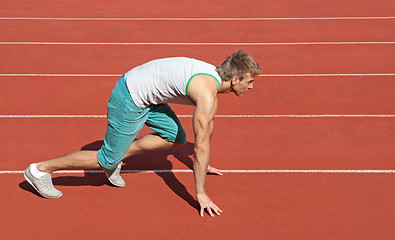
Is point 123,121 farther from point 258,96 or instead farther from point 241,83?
point 258,96

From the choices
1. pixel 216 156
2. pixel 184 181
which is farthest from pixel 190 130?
pixel 184 181

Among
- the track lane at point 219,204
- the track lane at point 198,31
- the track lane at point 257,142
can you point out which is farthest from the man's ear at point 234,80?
the track lane at point 198,31

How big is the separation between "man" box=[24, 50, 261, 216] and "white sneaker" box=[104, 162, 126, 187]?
1cm

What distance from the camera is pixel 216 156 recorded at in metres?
4.90

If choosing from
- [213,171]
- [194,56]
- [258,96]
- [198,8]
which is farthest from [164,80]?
[198,8]

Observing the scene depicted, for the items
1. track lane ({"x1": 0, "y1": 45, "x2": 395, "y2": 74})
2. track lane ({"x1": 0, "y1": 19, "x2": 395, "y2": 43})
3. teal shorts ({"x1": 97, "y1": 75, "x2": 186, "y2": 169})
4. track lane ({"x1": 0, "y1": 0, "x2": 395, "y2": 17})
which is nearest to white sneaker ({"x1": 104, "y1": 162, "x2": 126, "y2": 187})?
teal shorts ({"x1": 97, "y1": 75, "x2": 186, "y2": 169})

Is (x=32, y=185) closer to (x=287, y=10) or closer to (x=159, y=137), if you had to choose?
(x=159, y=137)

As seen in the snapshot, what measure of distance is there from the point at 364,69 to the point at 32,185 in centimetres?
459

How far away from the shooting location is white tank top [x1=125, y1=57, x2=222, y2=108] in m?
3.54

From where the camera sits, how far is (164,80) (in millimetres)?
3633

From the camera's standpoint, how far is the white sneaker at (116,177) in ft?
13.8

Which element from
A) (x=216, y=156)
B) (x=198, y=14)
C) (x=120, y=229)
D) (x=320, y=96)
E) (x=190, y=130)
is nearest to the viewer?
(x=120, y=229)

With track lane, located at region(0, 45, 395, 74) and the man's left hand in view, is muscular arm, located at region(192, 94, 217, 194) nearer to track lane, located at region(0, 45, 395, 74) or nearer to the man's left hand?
the man's left hand

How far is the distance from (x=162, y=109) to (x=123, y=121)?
357 mm
